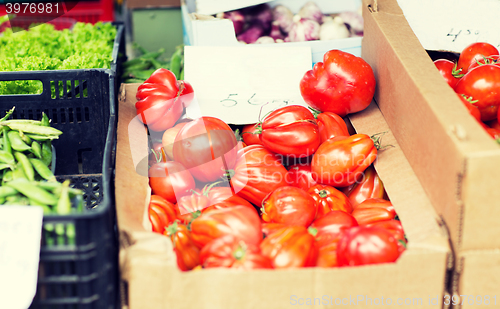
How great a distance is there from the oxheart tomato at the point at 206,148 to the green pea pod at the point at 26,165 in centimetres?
49

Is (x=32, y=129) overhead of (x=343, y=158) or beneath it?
overhead

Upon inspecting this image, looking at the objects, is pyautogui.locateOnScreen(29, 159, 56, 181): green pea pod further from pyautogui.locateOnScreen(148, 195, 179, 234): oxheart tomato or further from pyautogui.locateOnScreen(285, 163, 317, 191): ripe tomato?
pyautogui.locateOnScreen(285, 163, 317, 191): ripe tomato

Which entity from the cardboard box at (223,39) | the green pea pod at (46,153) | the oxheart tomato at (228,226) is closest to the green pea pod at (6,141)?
the green pea pod at (46,153)

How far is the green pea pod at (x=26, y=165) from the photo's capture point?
1.33 m

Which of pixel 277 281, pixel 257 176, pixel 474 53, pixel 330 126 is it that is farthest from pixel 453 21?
pixel 277 281

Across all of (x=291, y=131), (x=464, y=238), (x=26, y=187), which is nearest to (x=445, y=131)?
(x=464, y=238)

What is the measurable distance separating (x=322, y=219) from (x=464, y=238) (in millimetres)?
423

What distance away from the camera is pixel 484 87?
1566mm

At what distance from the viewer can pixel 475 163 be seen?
108 centimetres

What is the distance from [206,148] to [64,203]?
1.79 feet

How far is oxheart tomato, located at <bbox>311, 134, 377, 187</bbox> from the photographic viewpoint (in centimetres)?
151

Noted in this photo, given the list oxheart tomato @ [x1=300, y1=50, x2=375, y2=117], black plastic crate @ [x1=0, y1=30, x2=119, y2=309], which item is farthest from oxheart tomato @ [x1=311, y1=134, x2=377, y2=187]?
black plastic crate @ [x1=0, y1=30, x2=119, y2=309]

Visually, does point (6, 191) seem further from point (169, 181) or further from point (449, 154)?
point (449, 154)

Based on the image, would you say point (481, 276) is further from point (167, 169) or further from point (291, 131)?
point (167, 169)
